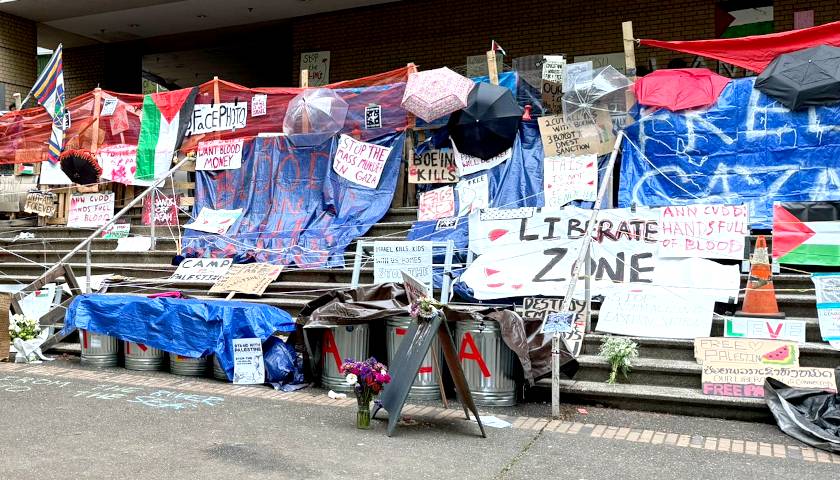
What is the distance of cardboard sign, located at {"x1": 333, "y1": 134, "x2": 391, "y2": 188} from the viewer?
35.3 ft

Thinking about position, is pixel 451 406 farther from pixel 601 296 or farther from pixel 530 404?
pixel 601 296

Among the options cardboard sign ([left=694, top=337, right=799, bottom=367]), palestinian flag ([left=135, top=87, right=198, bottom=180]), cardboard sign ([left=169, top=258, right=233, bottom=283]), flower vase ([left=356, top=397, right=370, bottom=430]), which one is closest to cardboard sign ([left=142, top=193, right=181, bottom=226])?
Answer: palestinian flag ([left=135, top=87, right=198, bottom=180])

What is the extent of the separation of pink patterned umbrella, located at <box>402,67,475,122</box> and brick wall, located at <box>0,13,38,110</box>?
1206 cm

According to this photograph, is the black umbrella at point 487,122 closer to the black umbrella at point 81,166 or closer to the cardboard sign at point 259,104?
the cardboard sign at point 259,104

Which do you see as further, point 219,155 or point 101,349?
point 219,155

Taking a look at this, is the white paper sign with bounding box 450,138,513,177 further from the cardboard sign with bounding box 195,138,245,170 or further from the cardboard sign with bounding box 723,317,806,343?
the cardboard sign with bounding box 723,317,806,343

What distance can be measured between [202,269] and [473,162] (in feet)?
13.5

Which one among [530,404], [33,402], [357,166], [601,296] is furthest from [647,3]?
[33,402]

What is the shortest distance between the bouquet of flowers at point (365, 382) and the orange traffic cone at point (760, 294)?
3.63 metres

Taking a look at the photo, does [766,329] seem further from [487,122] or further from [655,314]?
[487,122]

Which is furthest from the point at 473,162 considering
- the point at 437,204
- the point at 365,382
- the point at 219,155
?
the point at 365,382

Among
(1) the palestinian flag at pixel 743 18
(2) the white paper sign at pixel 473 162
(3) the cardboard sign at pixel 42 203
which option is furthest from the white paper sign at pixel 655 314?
(3) the cardboard sign at pixel 42 203

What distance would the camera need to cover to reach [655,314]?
299 inches

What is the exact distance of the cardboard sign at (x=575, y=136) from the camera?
376 inches
